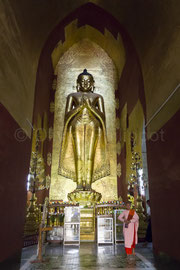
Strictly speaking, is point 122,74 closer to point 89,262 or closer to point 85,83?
point 85,83

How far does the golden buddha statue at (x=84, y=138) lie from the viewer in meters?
7.83

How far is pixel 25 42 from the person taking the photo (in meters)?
4.21

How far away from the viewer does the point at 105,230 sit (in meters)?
5.39

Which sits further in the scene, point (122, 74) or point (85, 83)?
point (122, 74)

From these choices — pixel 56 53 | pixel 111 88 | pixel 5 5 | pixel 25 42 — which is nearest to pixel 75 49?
pixel 56 53

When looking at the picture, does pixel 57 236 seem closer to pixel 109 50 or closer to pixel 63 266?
pixel 63 266

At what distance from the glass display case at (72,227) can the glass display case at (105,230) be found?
19.2 inches

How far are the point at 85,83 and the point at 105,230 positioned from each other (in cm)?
507

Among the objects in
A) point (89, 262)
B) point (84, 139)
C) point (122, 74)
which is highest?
point (122, 74)

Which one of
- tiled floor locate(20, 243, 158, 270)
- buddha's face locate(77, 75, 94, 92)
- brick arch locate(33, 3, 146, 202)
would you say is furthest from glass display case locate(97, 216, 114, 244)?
buddha's face locate(77, 75, 94, 92)

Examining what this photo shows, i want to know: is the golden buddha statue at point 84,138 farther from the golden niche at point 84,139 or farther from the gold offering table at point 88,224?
the gold offering table at point 88,224

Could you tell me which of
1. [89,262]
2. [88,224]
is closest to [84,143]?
[88,224]

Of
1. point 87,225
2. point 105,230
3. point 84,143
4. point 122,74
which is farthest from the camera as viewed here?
point 122,74

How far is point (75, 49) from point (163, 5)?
6.46 meters
